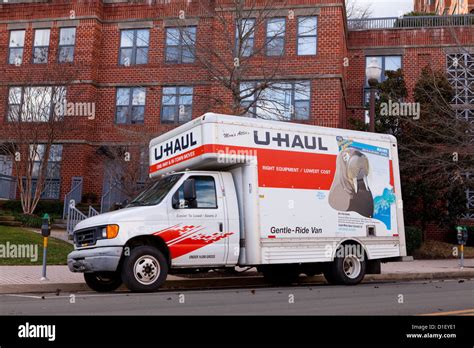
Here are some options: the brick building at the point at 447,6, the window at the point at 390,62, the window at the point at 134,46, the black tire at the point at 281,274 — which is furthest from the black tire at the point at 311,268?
the brick building at the point at 447,6

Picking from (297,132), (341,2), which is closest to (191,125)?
(297,132)

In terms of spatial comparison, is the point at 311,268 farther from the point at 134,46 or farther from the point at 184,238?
the point at 134,46

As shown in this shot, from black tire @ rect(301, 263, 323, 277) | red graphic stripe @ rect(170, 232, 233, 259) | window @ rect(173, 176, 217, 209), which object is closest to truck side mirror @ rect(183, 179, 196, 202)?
window @ rect(173, 176, 217, 209)

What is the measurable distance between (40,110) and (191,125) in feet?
45.3

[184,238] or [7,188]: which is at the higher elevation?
[7,188]

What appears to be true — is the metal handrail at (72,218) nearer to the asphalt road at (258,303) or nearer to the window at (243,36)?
the window at (243,36)

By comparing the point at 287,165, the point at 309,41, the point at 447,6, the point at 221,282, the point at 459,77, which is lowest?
the point at 221,282

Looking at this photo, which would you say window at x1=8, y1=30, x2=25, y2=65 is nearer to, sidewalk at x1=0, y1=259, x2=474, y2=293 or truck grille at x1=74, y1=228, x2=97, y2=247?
sidewalk at x1=0, y1=259, x2=474, y2=293

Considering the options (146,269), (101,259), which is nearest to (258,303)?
(146,269)

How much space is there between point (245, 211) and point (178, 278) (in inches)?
117

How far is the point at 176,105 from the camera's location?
25.2 metres

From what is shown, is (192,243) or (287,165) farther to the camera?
(287,165)
